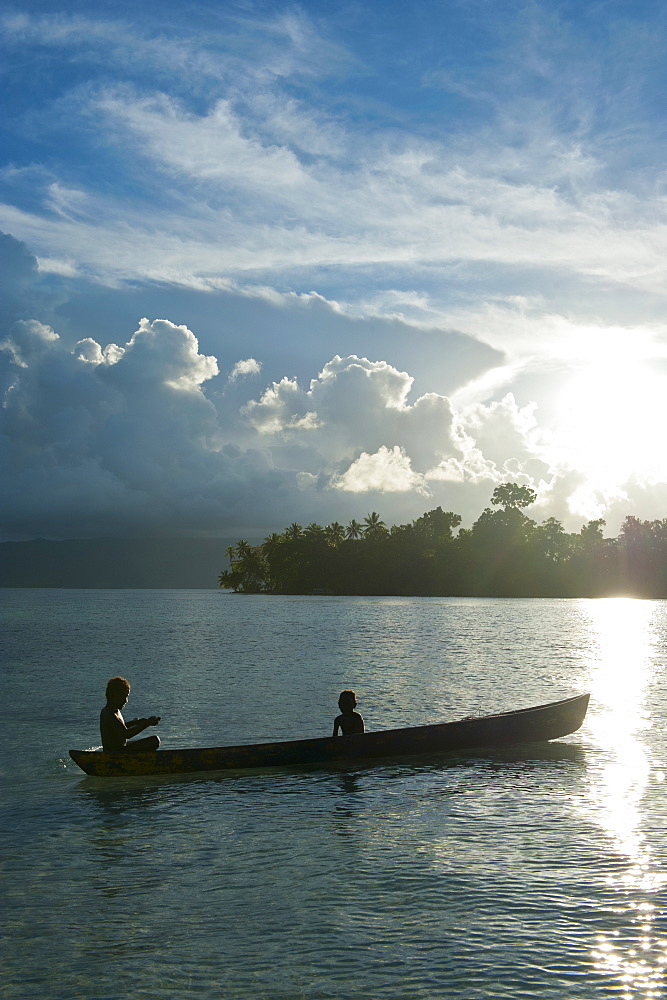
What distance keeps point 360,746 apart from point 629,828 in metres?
7.28

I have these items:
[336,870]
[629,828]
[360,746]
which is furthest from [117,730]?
[629,828]

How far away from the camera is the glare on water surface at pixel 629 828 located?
398 inches

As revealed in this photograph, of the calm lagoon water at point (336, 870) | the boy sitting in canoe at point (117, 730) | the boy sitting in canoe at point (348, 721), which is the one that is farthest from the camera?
the boy sitting in canoe at point (348, 721)

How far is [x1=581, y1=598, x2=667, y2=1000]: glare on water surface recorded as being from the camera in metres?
10.1

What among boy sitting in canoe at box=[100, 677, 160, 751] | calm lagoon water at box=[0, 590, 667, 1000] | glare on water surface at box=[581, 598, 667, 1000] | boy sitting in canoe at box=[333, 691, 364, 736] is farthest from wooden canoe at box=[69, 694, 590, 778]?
glare on water surface at box=[581, 598, 667, 1000]

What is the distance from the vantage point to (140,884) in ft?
43.5

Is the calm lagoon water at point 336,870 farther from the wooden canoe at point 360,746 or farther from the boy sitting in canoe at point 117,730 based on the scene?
the boy sitting in canoe at point 117,730

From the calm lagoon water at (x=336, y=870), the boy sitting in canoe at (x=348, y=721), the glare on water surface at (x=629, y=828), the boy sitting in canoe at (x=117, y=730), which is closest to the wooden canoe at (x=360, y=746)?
the boy sitting in canoe at (x=117, y=730)

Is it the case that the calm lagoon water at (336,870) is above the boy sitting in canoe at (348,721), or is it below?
below

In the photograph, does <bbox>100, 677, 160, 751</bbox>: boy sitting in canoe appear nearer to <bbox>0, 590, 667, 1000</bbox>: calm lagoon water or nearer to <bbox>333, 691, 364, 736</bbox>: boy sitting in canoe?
<bbox>0, 590, 667, 1000</bbox>: calm lagoon water

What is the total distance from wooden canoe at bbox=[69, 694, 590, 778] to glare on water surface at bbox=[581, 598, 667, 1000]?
177 cm

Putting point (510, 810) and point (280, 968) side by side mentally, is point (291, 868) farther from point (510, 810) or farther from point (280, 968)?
point (510, 810)

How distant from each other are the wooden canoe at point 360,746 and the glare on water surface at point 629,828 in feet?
5.80

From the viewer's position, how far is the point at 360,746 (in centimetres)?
2142
